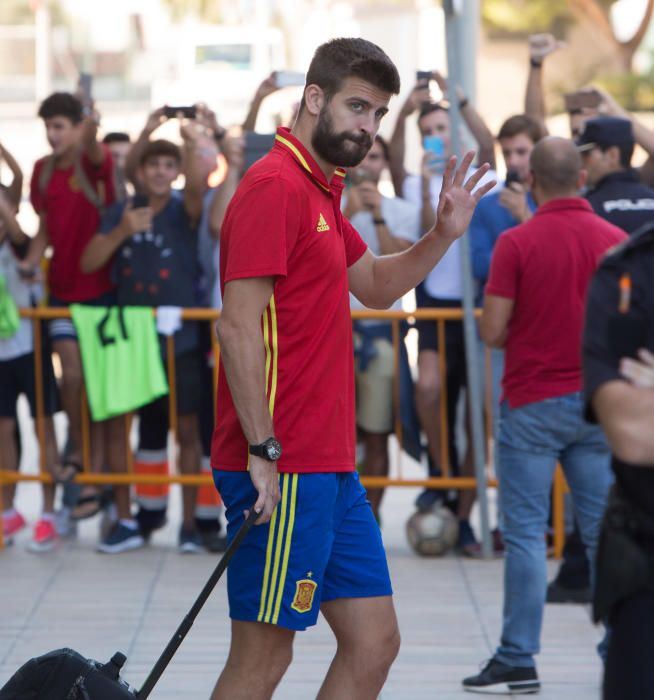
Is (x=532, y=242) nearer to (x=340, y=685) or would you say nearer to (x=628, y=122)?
(x=628, y=122)

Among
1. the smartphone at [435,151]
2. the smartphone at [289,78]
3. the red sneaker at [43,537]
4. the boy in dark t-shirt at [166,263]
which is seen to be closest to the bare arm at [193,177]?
the boy in dark t-shirt at [166,263]

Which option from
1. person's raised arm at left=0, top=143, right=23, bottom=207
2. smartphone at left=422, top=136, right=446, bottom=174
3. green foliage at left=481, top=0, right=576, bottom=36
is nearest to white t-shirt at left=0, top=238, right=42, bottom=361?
person's raised arm at left=0, top=143, right=23, bottom=207

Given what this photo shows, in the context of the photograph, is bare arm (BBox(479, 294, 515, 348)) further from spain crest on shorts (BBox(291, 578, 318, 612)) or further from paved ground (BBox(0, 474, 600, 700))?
spain crest on shorts (BBox(291, 578, 318, 612))

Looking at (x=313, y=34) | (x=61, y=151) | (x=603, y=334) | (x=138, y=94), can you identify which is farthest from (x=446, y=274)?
(x=138, y=94)

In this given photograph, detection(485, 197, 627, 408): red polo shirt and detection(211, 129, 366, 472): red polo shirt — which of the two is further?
detection(485, 197, 627, 408): red polo shirt

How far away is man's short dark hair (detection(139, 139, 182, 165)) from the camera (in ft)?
26.2

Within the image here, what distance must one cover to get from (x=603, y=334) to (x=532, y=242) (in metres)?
2.49

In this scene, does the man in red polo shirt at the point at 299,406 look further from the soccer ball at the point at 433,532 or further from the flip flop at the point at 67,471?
the flip flop at the point at 67,471

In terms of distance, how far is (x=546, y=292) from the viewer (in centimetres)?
554

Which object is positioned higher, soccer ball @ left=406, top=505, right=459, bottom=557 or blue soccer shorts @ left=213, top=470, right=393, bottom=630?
blue soccer shorts @ left=213, top=470, right=393, bottom=630

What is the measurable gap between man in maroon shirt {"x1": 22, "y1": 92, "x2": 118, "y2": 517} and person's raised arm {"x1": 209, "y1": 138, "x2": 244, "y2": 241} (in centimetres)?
69

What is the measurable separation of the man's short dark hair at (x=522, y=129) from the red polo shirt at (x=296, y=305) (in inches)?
163

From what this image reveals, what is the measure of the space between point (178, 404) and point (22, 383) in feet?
2.89

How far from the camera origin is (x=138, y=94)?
134 feet
